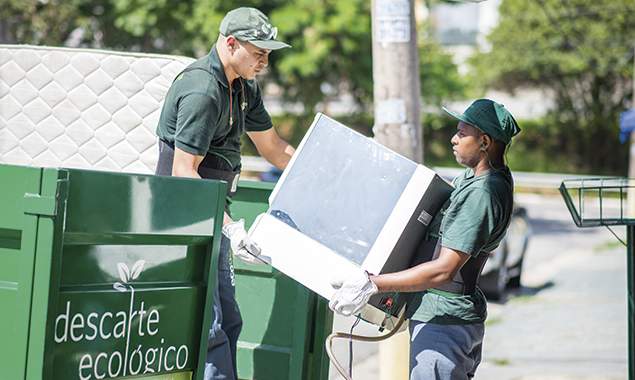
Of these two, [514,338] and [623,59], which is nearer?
[514,338]

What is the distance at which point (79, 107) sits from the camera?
5312 millimetres

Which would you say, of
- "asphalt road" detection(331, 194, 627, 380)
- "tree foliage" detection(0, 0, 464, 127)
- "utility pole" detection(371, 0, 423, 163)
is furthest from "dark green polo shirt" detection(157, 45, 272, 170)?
"tree foliage" detection(0, 0, 464, 127)

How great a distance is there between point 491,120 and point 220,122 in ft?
3.76

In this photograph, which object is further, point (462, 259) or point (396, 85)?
point (396, 85)

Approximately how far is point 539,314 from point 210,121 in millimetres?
8199

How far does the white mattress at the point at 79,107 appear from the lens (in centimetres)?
512

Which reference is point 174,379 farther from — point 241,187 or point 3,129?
point 3,129

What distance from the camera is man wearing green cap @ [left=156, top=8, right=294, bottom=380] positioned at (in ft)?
13.5

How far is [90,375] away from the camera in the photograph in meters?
3.38

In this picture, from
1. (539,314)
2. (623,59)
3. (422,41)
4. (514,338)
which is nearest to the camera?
(514,338)

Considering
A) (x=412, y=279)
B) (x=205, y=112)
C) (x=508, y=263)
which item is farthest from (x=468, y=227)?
(x=508, y=263)

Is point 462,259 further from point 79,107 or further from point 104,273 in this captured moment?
point 79,107

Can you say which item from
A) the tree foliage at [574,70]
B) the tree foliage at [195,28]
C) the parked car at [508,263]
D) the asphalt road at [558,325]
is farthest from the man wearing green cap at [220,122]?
the tree foliage at [574,70]

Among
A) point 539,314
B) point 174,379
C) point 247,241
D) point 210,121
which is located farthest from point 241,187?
point 539,314
